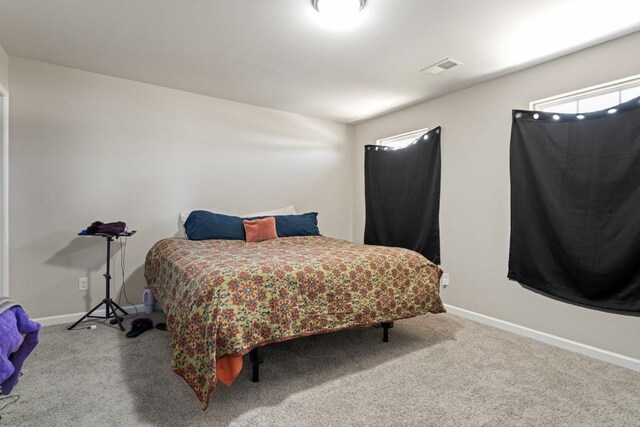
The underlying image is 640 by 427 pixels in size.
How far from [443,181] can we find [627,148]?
4.99 feet

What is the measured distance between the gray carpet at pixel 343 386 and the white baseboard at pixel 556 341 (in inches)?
3.0

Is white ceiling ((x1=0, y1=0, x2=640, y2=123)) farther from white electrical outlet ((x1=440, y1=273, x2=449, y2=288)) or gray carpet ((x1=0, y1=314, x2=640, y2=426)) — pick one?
gray carpet ((x1=0, y1=314, x2=640, y2=426))

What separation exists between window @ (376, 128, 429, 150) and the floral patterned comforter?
74.7 inches

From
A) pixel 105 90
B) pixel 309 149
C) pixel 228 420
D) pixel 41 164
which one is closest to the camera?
pixel 228 420

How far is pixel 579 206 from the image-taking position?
7.93 feet

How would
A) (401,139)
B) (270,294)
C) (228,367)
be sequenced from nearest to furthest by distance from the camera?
(228,367)
(270,294)
(401,139)

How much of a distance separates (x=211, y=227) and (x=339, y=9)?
7.23ft

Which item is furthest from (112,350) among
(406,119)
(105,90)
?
(406,119)

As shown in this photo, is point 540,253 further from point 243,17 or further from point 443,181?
point 243,17

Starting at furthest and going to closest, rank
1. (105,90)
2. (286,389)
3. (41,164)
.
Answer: (105,90)
(41,164)
(286,389)

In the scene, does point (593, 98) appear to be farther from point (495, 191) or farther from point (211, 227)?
point (211, 227)

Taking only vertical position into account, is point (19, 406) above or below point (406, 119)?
below

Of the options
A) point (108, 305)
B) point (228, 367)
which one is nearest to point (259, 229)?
point (108, 305)

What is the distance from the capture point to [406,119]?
13.1 feet
